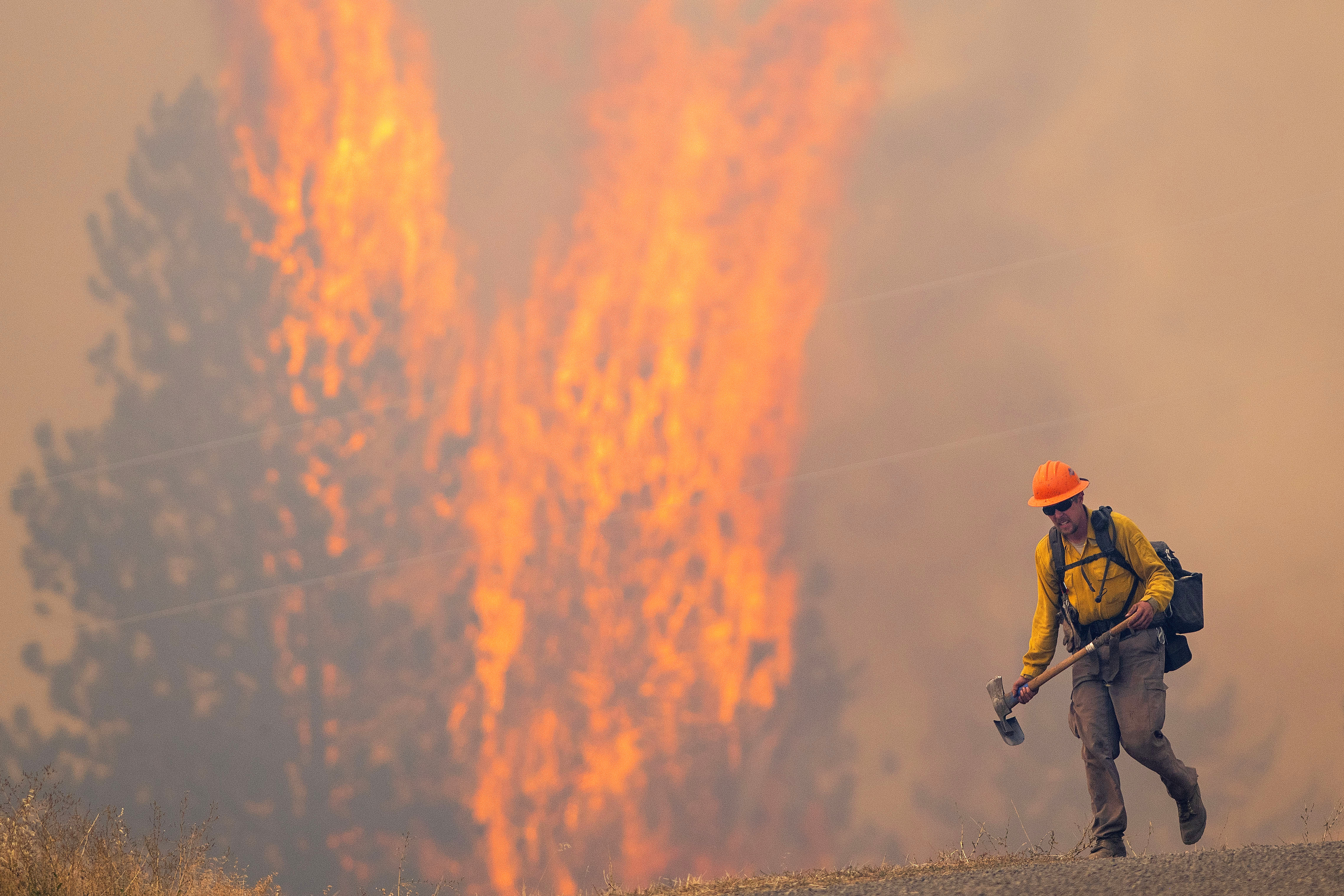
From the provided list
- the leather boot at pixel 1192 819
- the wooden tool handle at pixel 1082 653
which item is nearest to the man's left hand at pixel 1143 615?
the wooden tool handle at pixel 1082 653

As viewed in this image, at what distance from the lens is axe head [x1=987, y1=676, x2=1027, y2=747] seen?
641cm

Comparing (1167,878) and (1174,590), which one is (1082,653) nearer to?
(1174,590)

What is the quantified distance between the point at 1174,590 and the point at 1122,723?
0.70 m

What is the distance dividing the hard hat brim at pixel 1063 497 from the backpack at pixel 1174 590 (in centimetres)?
13

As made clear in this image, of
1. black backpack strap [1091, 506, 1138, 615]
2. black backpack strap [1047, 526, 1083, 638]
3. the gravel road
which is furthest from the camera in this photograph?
black backpack strap [1047, 526, 1083, 638]

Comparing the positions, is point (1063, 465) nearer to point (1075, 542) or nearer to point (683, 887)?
point (1075, 542)

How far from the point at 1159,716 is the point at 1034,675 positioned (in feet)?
2.23

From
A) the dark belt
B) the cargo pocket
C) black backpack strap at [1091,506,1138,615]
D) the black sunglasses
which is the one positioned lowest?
the cargo pocket

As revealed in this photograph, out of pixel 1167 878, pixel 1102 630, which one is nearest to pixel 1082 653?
pixel 1102 630

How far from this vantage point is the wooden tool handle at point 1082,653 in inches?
228

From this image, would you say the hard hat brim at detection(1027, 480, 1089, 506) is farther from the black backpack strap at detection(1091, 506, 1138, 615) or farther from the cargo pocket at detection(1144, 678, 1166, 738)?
the cargo pocket at detection(1144, 678, 1166, 738)

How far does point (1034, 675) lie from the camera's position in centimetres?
632

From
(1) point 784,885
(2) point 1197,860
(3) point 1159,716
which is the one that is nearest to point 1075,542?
(3) point 1159,716

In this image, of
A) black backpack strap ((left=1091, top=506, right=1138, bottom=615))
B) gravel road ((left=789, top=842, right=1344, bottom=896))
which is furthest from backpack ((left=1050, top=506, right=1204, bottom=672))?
gravel road ((left=789, top=842, right=1344, bottom=896))
